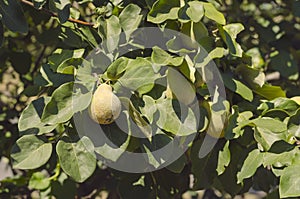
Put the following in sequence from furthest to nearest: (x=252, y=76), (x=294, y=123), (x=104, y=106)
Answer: (x=252, y=76)
(x=294, y=123)
(x=104, y=106)

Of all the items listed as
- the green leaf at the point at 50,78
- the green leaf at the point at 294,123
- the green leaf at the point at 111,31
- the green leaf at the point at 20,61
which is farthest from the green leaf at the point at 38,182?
the green leaf at the point at 294,123

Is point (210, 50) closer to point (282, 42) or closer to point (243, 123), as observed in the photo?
point (243, 123)

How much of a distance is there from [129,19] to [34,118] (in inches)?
9.1

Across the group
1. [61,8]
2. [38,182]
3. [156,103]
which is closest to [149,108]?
[156,103]

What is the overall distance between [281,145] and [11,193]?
2.84ft

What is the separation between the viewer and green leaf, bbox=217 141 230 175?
1.02 meters

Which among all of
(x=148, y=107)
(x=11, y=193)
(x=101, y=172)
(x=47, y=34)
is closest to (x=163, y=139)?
(x=148, y=107)

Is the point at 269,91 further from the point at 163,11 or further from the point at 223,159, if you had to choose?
the point at 163,11

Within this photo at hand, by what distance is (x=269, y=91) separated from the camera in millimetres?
1101

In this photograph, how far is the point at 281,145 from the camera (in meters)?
0.93

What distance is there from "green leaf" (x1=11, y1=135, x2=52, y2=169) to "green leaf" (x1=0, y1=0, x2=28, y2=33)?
0.19 metres

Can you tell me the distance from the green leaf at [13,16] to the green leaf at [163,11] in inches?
8.6

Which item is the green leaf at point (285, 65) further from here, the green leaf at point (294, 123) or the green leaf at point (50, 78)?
the green leaf at point (50, 78)

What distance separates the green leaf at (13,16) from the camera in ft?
3.20
